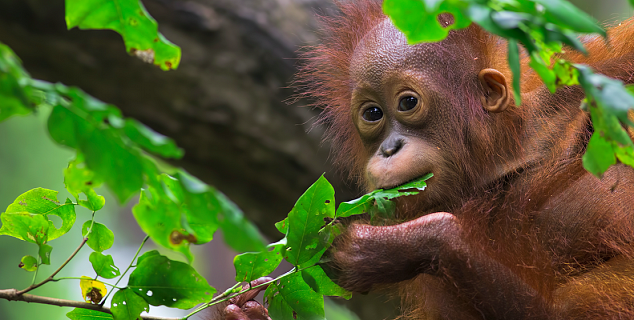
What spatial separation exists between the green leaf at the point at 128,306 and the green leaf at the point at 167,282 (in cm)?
1

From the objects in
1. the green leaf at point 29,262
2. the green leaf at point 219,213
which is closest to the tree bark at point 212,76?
the green leaf at point 29,262

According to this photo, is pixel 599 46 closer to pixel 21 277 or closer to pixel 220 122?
pixel 220 122

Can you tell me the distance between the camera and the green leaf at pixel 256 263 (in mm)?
1164

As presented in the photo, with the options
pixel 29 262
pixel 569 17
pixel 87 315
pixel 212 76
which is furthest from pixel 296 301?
pixel 212 76

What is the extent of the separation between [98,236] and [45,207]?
12 cm

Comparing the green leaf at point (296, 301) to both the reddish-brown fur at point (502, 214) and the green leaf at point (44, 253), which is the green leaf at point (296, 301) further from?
the green leaf at point (44, 253)

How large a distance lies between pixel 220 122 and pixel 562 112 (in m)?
2.08

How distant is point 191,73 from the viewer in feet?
10.6

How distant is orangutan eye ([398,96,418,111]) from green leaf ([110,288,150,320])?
894mm

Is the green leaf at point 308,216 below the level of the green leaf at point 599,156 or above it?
below

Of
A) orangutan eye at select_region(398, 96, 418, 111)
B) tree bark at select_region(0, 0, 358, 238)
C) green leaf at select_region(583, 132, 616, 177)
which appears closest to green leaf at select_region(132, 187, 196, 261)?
green leaf at select_region(583, 132, 616, 177)

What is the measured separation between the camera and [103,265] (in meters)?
1.18

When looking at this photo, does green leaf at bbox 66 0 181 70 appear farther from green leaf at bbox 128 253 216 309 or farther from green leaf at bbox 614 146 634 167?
green leaf at bbox 614 146 634 167

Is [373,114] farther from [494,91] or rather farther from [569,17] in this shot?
[569,17]
